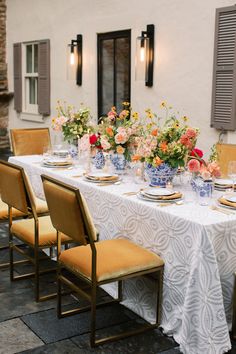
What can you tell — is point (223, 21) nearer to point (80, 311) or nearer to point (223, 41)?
point (223, 41)

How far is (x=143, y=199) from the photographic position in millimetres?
3162

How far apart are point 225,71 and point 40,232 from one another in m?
2.69

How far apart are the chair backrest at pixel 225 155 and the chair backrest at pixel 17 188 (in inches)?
64.2

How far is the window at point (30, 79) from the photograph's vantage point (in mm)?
9141

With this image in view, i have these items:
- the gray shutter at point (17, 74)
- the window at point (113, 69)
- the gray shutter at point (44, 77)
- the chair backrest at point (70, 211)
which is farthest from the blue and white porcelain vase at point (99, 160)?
the gray shutter at point (17, 74)

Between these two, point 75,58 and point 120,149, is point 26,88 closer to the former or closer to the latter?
point 75,58

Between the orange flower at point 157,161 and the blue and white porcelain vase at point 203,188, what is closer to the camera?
the blue and white porcelain vase at point 203,188

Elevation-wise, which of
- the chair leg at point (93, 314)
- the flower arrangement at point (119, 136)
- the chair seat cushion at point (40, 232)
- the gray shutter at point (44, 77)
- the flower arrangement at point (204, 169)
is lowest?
the chair leg at point (93, 314)

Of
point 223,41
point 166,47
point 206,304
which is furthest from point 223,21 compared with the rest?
point 206,304

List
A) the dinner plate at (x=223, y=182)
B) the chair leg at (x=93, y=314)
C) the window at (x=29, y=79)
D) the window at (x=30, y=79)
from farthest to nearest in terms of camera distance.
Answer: the window at (x=30, y=79)
the window at (x=29, y=79)
the dinner plate at (x=223, y=182)
the chair leg at (x=93, y=314)

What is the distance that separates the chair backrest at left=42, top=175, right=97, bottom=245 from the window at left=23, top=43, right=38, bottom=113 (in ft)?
21.1

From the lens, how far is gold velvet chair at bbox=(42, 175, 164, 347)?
2730mm

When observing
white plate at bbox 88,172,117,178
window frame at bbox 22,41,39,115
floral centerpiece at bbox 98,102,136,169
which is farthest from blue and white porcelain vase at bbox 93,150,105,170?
window frame at bbox 22,41,39,115

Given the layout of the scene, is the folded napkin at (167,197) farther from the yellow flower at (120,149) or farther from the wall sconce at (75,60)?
the wall sconce at (75,60)
